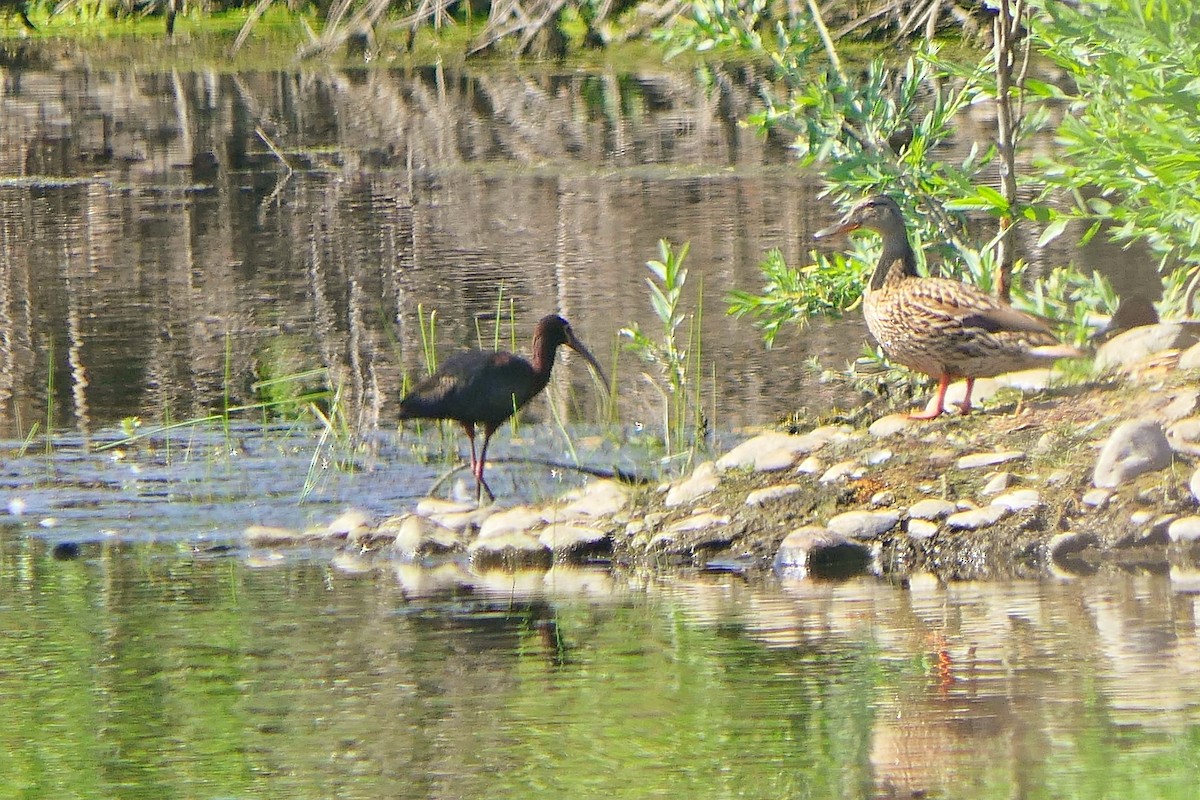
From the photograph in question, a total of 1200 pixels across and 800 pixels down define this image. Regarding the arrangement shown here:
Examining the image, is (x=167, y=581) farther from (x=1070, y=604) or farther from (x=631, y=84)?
(x=631, y=84)

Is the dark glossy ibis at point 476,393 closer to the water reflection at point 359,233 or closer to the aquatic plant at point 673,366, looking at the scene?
the aquatic plant at point 673,366

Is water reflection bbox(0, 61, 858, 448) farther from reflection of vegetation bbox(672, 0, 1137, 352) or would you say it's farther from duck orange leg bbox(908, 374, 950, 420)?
duck orange leg bbox(908, 374, 950, 420)

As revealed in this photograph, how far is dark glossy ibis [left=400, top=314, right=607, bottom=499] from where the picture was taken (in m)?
9.39

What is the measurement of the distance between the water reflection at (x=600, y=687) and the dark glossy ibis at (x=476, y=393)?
2.18m

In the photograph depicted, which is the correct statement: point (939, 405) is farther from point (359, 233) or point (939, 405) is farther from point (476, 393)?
point (359, 233)

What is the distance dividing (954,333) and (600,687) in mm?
3061

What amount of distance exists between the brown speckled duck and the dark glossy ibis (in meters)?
1.88

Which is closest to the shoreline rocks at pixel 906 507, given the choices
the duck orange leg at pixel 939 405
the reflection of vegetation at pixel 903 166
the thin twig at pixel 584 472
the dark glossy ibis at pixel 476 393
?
the duck orange leg at pixel 939 405

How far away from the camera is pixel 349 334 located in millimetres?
13219

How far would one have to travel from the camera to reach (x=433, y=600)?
270 inches

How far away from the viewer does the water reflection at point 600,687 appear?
471 cm

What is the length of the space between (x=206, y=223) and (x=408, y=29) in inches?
785

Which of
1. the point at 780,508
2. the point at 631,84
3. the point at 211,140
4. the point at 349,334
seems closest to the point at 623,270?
the point at 349,334

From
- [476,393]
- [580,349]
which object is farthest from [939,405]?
[580,349]
